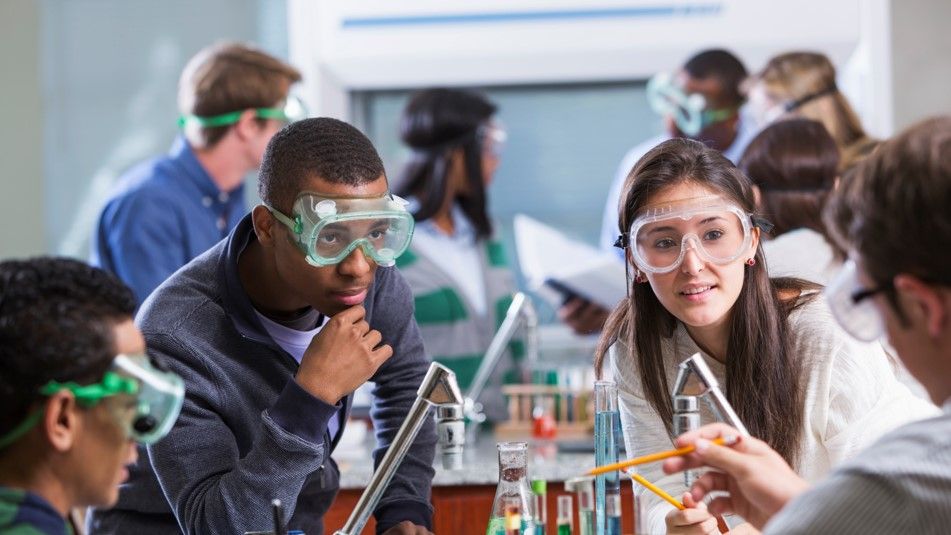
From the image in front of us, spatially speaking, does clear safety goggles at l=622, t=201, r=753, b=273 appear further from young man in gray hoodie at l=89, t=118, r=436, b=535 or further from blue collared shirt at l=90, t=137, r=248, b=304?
blue collared shirt at l=90, t=137, r=248, b=304

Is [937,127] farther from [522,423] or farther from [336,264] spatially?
[522,423]

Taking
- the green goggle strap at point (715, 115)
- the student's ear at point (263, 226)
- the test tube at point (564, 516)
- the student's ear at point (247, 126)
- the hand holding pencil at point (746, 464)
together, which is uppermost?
the student's ear at point (263, 226)

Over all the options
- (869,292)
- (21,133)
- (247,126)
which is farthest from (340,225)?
(21,133)

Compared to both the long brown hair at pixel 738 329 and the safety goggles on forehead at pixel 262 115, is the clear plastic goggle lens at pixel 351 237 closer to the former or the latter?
the long brown hair at pixel 738 329

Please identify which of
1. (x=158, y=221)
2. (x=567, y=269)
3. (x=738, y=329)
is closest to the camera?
(x=738, y=329)

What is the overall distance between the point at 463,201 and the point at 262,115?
82 cm

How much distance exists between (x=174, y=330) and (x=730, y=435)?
966 mm

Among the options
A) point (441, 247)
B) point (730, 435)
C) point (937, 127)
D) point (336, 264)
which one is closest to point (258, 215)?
point (336, 264)

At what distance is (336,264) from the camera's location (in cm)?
211

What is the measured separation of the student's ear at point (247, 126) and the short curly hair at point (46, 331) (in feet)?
7.37

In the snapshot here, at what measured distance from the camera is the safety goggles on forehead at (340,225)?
6.79 ft

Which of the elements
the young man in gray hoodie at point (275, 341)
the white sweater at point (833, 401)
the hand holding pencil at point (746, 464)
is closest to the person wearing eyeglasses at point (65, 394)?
the young man in gray hoodie at point (275, 341)

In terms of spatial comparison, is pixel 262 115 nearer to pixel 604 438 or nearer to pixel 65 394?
pixel 604 438

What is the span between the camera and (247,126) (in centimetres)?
379
